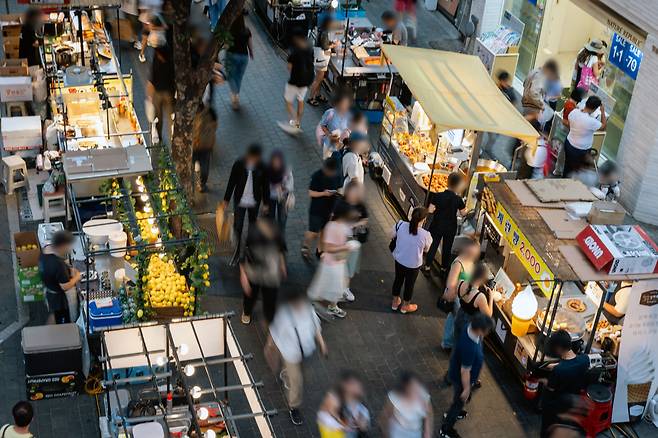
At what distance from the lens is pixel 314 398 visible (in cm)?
1066

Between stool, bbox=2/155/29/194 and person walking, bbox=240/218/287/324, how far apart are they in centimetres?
447

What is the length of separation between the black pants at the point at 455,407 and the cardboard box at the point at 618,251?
1.95 m

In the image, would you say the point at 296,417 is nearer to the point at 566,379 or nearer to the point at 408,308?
the point at 408,308

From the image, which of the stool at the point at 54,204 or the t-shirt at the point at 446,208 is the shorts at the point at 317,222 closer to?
the t-shirt at the point at 446,208

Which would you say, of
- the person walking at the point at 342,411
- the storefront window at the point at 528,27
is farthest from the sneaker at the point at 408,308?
the storefront window at the point at 528,27

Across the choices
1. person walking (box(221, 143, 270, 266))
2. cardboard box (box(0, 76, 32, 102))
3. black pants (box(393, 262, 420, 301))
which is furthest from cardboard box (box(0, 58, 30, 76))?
black pants (box(393, 262, 420, 301))

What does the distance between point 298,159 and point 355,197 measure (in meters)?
3.72

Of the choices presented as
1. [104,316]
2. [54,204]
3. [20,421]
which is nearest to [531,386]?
[104,316]

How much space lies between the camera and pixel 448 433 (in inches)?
402

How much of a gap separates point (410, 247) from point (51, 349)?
427 cm

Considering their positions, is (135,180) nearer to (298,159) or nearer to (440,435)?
(298,159)

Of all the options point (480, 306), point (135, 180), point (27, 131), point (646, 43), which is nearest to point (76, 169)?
point (135, 180)

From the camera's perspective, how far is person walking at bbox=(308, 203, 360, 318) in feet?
36.6

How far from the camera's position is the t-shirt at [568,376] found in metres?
9.77
